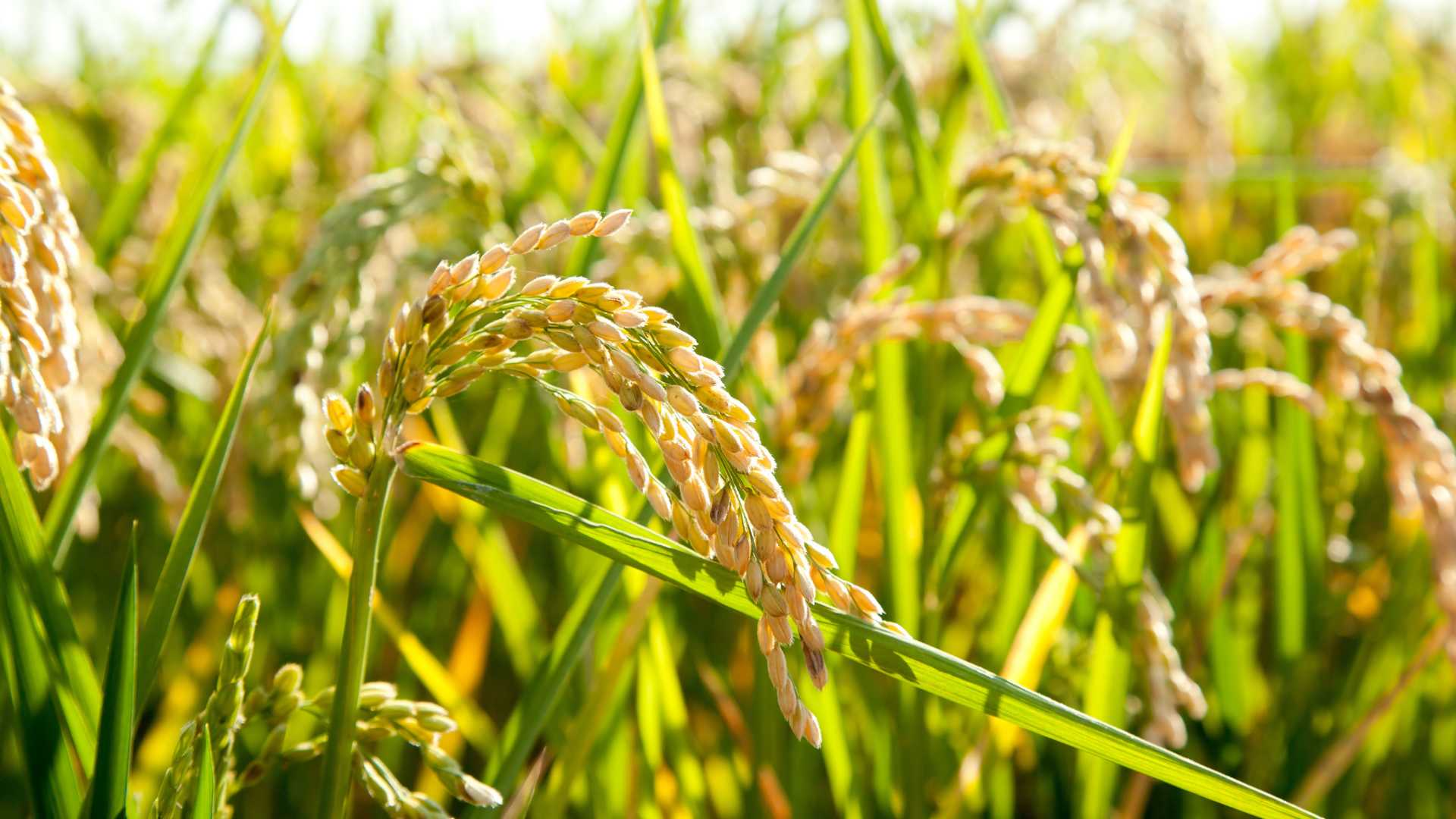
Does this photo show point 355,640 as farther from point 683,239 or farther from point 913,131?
point 913,131

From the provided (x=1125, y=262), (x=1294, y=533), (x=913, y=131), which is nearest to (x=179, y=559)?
(x=1125, y=262)

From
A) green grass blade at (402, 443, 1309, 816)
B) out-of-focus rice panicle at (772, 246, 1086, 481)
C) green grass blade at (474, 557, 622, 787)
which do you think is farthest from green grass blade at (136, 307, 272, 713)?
out-of-focus rice panicle at (772, 246, 1086, 481)

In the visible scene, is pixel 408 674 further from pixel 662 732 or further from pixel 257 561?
pixel 662 732

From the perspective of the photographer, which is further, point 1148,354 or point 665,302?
point 665,302

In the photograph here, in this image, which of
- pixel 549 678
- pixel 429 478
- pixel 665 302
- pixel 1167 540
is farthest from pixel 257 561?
pixel 1167 540

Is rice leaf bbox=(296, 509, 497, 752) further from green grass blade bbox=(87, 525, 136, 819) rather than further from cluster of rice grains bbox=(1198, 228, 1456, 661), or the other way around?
cluster of rice grains bbox=(1198, 228, 1456, 661)
